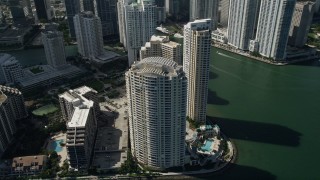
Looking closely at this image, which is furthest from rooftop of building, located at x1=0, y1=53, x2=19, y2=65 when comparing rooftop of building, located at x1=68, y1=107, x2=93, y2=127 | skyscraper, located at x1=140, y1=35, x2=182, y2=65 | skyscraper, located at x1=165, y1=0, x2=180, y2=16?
skyscraper, located at x1=165, y1=0, x2=180, y2=16

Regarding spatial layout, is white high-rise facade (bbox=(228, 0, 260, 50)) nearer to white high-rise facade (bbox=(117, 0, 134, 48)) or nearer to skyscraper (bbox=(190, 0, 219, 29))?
skyscraper (bbox=(190, 0, 219, 29))

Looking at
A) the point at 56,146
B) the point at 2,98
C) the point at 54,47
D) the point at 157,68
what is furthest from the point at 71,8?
the point at 157,68

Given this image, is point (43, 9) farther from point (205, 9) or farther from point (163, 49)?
point (163, 49)

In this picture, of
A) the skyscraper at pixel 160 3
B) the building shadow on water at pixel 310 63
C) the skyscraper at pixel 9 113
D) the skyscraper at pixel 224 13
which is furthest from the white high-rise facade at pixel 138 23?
the building shadow on water at pixel 310 63

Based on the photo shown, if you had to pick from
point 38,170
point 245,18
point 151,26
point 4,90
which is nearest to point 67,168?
point 38,170

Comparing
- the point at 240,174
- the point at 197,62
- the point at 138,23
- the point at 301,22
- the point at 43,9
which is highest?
the point at 138,23
